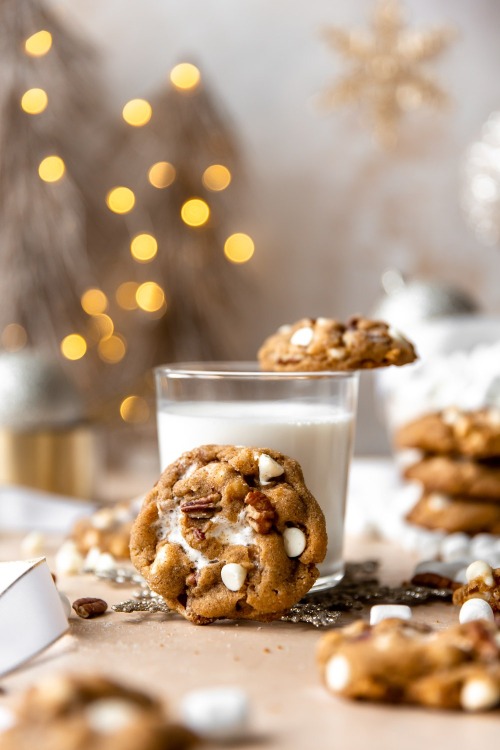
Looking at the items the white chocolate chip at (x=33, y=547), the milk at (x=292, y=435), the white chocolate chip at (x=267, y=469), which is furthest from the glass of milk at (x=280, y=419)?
the white chocolate chip at (x=33, y=547)

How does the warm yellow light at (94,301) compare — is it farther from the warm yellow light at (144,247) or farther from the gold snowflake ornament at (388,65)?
the gold snowflake ornament at (388,65)

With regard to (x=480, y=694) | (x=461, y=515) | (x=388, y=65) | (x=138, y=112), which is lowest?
(x=461, y=515)

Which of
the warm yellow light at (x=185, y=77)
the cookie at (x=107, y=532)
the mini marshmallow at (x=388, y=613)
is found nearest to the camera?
the mini marshmallow at (x=388, y=613)

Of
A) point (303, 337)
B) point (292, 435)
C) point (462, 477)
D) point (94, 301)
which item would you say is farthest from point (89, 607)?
point (94, 301)

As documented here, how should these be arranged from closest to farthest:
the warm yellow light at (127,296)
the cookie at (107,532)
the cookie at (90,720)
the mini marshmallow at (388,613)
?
the cookie at (90,720) < the mini marshmallow at (388,613) < the cookie at (107,532) < the warm yellow light at (127,296)

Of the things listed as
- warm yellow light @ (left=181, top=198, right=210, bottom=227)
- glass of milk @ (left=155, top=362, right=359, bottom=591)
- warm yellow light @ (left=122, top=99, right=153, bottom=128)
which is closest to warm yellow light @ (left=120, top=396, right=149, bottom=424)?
warm yellow light @ (left=181, top=198, right=210, bottom=227)

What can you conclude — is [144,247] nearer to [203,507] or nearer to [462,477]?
[462,477]
